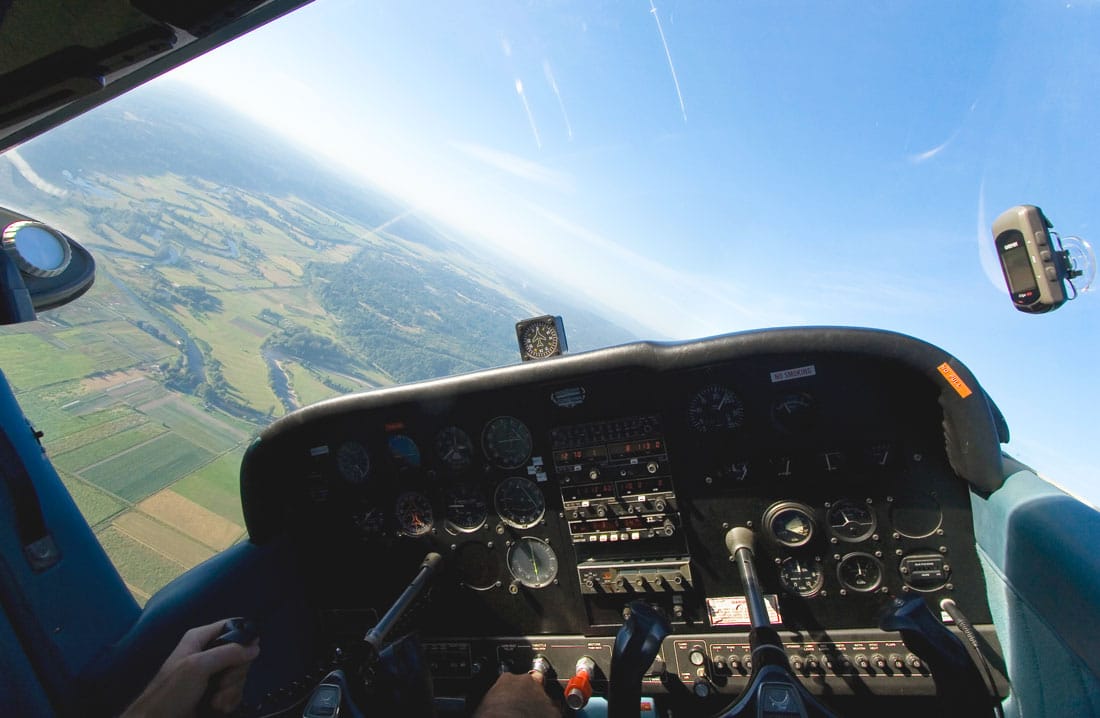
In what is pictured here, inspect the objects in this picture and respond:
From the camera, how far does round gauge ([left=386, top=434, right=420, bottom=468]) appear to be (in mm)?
3180

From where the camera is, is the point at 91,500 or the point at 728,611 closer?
the point at 91,500

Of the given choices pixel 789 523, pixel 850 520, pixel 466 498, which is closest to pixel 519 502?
pixel 466 498

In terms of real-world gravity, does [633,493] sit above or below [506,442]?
below

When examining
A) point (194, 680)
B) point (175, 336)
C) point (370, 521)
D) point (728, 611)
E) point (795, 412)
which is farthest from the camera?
point (175, 336)

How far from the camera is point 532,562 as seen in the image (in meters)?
3.13

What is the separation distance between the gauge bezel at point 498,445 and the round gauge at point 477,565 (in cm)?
55

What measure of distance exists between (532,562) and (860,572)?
1.76 m

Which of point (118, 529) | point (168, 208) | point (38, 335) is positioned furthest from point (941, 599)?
point (168, 208)

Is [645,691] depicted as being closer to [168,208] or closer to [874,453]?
[874,453]

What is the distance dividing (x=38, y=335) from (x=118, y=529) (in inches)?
41.8

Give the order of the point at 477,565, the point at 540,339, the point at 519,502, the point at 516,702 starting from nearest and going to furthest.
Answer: the point at 516,702, the point at 540,339, the point at 519,502, the point at 477,565

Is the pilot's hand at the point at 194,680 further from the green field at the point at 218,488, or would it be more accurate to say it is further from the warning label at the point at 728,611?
the warning label at the point at 728,611

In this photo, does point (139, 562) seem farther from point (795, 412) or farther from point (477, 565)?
point (795, 412)

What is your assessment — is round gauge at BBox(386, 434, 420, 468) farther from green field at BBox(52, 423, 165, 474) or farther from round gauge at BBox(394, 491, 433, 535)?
green field at BBox(52, 423, 165, 474)
